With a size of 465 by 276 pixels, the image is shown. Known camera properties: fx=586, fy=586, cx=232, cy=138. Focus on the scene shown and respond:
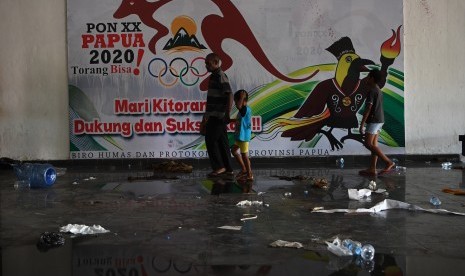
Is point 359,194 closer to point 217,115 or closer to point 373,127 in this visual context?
point 373,127

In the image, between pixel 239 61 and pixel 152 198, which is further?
pixel 239 61

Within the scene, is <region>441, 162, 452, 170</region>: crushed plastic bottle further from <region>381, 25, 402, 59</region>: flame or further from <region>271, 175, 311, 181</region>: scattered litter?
<region>271, 175, 311, 181</region>: scattered litter

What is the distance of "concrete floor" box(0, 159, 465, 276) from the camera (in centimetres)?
422

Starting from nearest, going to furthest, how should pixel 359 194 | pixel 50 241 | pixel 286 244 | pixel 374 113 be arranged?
pixel 286 244, pixel 50 241, pixel 359 194, pixel 374 113

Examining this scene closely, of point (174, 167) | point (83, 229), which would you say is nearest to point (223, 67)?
point (174, 167)

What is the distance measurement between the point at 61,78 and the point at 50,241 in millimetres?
7826

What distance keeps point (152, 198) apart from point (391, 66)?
684 cm

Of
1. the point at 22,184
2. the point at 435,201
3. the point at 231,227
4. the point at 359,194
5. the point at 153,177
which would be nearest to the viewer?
the point at 231,227

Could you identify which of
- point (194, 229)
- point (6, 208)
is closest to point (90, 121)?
point (6, 208)

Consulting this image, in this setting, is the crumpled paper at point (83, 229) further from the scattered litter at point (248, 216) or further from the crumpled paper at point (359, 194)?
the crumpled paper at point (359, 194)

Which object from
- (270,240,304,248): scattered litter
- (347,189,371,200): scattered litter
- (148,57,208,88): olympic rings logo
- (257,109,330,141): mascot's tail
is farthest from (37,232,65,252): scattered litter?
(257,109,330,141): mascot's tail

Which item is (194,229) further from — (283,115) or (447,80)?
(447,80)

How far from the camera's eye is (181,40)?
12109mm

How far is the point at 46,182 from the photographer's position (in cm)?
847
